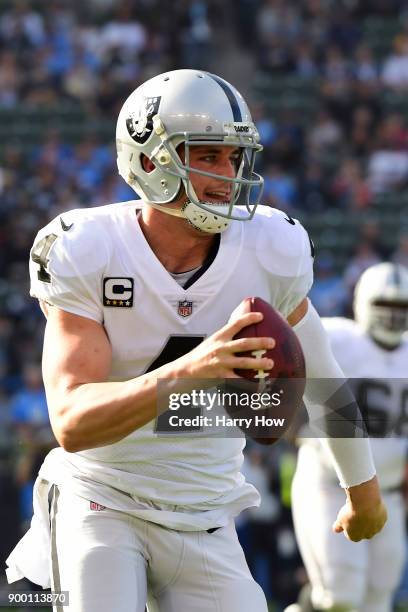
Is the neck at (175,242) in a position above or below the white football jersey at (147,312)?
above

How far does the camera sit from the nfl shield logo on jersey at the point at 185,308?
11.7 ft

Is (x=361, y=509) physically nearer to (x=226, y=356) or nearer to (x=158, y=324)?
(x=158, y=324)

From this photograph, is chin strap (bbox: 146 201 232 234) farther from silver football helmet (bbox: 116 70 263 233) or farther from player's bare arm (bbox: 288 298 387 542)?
player's bare arm (bbox: 288 298 387 542)

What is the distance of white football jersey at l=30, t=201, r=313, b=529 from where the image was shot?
11.4 feet

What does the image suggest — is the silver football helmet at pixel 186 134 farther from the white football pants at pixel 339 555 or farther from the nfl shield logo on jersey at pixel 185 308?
the white football pants at pixel 339 555

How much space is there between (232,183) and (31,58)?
34.3 feet

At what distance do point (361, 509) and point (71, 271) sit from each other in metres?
1.11

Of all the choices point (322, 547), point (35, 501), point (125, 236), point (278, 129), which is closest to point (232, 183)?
point (125, 236)

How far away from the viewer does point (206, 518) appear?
11.7 feet

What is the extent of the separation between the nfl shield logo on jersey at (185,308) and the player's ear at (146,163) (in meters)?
0.43

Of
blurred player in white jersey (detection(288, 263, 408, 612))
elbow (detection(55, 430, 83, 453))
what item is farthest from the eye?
blurred player in white jersey (detection(288, 263, 408, 612))

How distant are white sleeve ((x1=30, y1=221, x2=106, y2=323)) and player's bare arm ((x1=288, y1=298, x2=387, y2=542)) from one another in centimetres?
65

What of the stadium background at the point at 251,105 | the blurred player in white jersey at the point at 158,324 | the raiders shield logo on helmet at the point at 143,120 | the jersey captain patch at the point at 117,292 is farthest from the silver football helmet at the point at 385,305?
the jersey captain patch at the point at 117,292

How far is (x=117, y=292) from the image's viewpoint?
137 inches
